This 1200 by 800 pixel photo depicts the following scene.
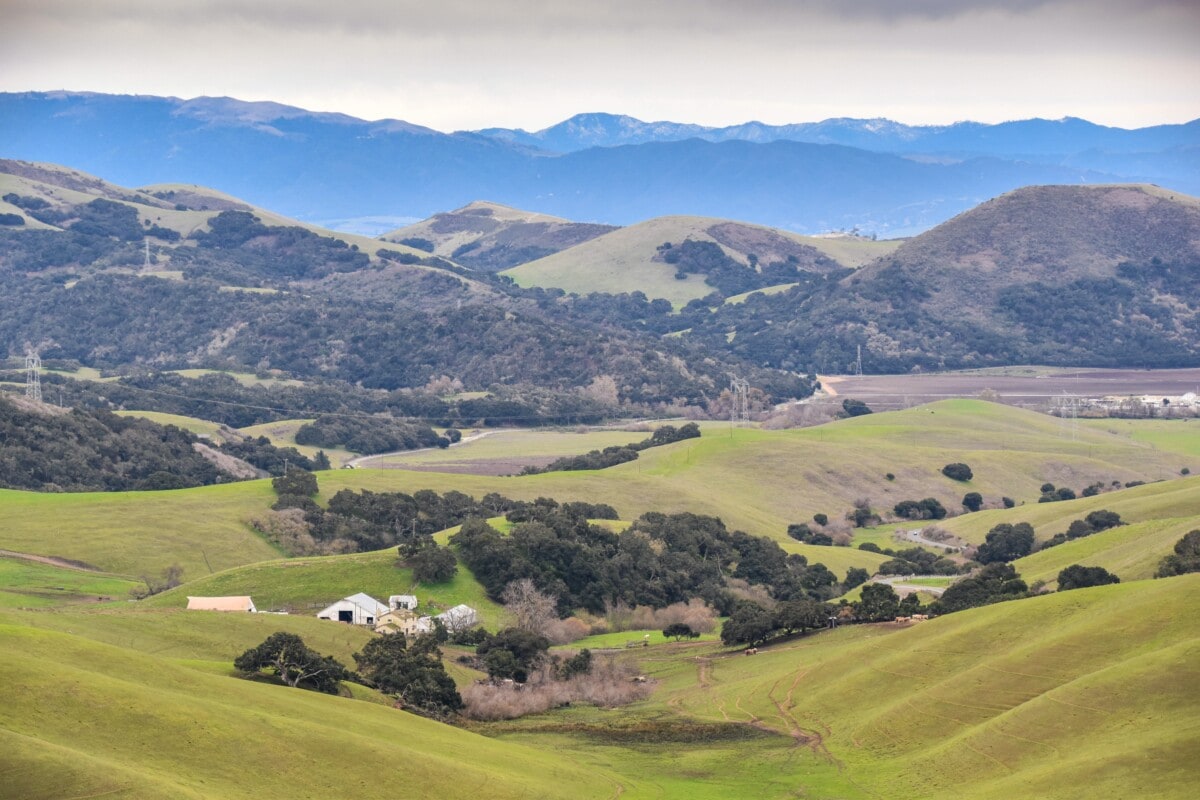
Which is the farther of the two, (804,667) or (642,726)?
(804,667)

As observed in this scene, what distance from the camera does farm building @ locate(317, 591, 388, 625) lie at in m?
77.6

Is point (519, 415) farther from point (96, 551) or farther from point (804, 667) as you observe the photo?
point (804, 667)

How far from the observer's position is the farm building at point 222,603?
241 ft

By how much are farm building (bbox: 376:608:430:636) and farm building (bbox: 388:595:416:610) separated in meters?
0.46

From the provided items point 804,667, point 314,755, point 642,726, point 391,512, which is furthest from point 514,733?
point 391,512

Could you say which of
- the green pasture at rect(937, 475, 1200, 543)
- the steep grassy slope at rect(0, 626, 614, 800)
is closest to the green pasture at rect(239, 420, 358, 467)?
the green pasture at rect(937, 475, 1200, 543)

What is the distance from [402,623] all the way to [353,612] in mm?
2349

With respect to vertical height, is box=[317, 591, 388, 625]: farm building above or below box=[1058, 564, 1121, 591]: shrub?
below

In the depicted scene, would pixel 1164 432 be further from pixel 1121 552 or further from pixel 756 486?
pixel 1121 552

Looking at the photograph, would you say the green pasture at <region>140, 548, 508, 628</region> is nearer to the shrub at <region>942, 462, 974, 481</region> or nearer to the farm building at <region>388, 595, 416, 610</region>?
the farm building at <region>388, 595, 416, 610</region>

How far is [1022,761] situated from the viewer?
151 ft

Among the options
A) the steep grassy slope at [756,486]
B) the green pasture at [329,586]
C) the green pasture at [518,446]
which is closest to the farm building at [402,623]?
the green pasture at [329,586]

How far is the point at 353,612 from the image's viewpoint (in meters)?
77.8

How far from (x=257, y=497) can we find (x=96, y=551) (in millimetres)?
16872
